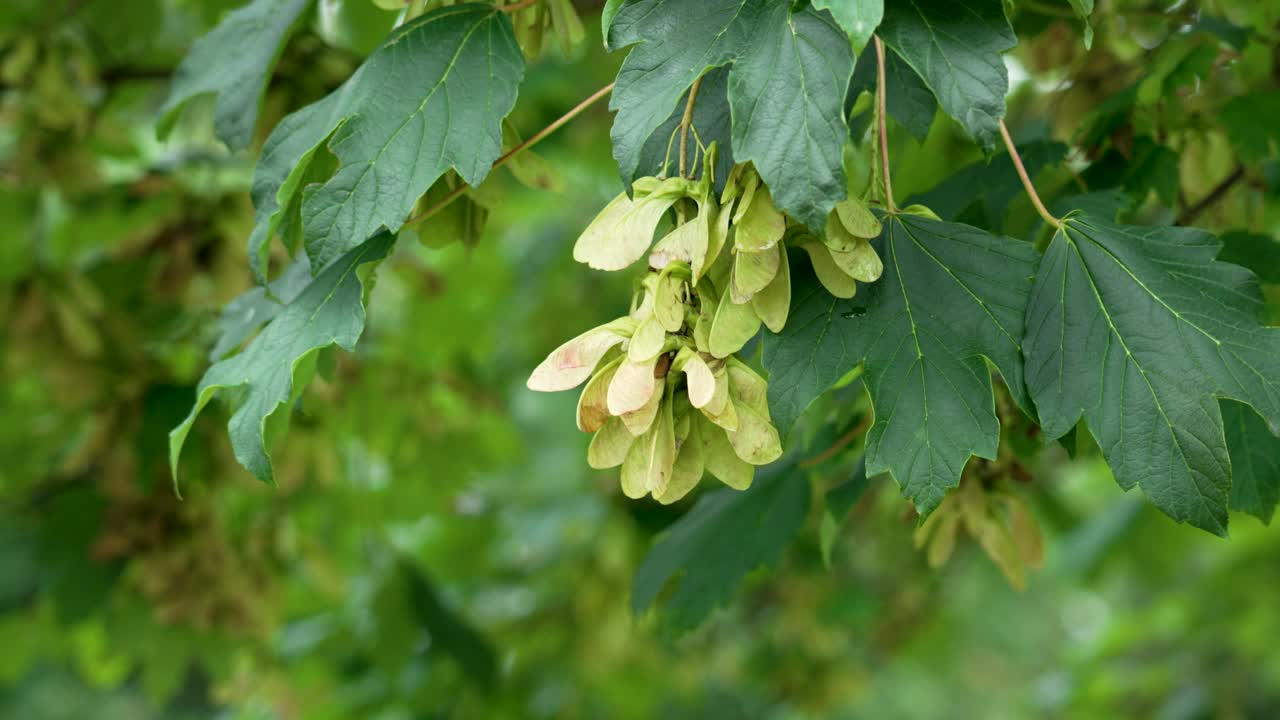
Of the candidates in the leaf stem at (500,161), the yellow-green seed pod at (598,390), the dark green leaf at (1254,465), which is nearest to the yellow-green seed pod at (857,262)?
the yellow-green seed pod at (598,390)

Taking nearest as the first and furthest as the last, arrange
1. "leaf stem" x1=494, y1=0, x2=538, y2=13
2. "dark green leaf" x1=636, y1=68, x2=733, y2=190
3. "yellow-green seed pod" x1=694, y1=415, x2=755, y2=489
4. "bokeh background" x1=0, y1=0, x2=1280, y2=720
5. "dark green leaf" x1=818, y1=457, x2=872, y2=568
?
"yellow-green seed pod" x1=694, y1=415, x2=755, y2=489 → "dark green leaf" x1=636, y1=68, x2=733, y2=190 → "leaf stem" x1=494, y1=0, x2=538, y2=13 → "dark green leaf" x1=818, y1=457, x2=872, y2=568 → "bokeh background" x1=0, y1=0, x2=1280, y2=720

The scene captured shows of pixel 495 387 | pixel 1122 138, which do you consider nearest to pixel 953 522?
pixel 1122 138

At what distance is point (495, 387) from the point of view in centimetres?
406

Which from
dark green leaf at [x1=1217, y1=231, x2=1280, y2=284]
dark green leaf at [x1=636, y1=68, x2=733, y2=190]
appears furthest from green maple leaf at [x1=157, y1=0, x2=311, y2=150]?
dark green leaf at [x1=1217, y1=231, x2=1280, y2=284]

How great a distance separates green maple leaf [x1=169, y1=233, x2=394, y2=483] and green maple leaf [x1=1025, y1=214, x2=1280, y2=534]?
0.69 metres

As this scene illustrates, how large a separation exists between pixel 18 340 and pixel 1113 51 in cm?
237

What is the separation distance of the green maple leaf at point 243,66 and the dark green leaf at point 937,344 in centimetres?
88

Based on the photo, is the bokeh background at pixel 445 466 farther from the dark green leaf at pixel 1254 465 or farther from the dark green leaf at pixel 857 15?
the dark green leaf at pixel 857 15

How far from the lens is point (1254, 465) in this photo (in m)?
1.40

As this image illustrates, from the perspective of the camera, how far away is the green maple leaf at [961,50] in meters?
1.04

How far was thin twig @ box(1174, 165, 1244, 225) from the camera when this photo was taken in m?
1.71

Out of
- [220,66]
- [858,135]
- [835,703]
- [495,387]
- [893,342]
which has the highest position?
[220,66]

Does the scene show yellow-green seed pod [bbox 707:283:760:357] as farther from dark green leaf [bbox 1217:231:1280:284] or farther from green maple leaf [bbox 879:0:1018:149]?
dark green leaf [bbox 1217:231:1280:284]

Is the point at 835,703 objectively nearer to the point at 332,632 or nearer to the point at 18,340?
the point at 332,632
